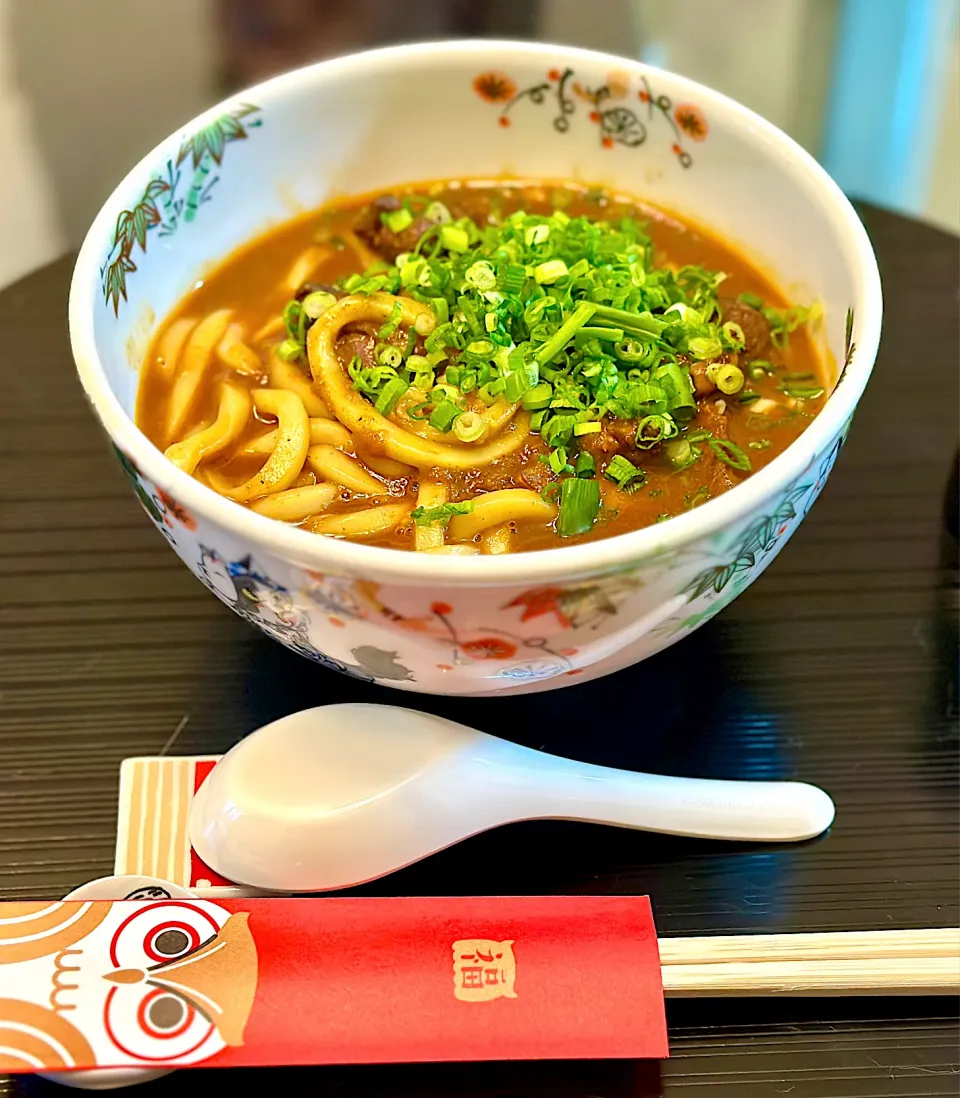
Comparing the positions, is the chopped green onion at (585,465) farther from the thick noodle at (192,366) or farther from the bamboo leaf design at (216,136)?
the bamboo leaf design at (216,136)

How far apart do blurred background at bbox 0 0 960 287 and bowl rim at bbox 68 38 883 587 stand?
1.69m

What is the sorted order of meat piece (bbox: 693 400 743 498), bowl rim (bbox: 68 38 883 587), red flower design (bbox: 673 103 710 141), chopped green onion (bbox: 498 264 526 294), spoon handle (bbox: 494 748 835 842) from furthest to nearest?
red flower design (bbox: 673 103 710 141), chopped green onion (bbox: 498 264 526 294), meat piece (bbox: 693 400 743 498), spoon handle (bbox: 494 748 835 842), bowl rim (bbox: 68 38 883 587)

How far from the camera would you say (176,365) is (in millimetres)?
1486

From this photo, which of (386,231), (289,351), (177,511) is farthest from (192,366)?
(177,511)

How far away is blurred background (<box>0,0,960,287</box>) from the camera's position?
9.62 feet

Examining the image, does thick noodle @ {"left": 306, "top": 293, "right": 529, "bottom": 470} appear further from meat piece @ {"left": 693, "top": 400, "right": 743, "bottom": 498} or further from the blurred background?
the blurred background

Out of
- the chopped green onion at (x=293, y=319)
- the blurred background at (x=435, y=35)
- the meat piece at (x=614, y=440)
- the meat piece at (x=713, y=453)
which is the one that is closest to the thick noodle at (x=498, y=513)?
the meat piece at (x=614, y=440)

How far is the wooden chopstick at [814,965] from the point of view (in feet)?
3.56

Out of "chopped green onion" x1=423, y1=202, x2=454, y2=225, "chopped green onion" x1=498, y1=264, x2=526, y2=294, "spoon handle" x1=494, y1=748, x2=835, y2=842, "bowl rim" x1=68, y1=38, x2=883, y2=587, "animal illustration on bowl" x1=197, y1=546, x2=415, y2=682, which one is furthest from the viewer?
"chopped green onion" x1=423, y1=202, x2=454, y2=225

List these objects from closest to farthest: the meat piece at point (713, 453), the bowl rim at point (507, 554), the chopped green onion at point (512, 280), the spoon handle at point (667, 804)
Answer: the bowl rim at point (507, 554)
the spoon handle at point (667, 804)
the meat piece at point (713, 453)
the chopped green onion at point (512, 280)

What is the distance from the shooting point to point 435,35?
2.86 metres

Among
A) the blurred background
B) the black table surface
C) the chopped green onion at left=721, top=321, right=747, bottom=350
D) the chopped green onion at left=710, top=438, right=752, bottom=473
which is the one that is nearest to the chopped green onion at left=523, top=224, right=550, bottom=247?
the chopped green onion at left=721, top=321, right=747, bottom=350

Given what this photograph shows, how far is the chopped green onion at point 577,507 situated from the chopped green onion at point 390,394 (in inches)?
10.2

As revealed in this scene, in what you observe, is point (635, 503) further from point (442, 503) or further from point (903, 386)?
point (903, 386)
